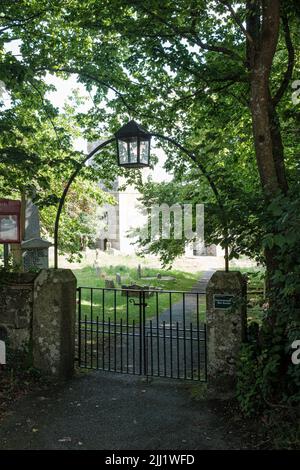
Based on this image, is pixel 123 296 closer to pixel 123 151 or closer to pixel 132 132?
pixel 123 151

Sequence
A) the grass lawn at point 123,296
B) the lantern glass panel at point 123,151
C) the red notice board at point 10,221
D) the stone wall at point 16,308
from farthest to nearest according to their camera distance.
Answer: the grass lawn at point 123,296, the red notice board at point 10,221, the stone wall at point 16,308, the lantern glass panel at point 123,151

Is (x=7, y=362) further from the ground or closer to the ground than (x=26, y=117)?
closer to the ground

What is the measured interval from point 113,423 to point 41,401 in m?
1.26

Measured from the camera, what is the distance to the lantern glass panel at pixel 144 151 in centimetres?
616

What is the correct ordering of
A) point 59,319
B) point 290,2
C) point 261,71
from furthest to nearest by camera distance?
point 59,319, point 290,2, point 261,71

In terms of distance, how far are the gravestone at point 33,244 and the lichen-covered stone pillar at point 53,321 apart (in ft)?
13.6

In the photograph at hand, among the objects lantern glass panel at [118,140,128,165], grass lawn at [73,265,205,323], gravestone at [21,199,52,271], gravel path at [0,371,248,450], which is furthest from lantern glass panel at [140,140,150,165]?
gravestone at [21,199,52,271]

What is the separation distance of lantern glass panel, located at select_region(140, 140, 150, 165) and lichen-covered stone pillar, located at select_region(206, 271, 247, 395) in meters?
2.07

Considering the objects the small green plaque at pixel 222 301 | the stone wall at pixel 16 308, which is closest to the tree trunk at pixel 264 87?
the small green plaque at pixel 222 301

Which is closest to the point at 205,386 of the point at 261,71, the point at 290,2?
the point at 261,71

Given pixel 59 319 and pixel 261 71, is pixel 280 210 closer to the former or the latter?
pixel 261 71

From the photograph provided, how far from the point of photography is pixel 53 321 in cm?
639

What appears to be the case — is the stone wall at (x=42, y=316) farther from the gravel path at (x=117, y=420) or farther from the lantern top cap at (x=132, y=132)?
the lantern top cap at (x=132, y=132)

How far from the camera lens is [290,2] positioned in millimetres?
5910
